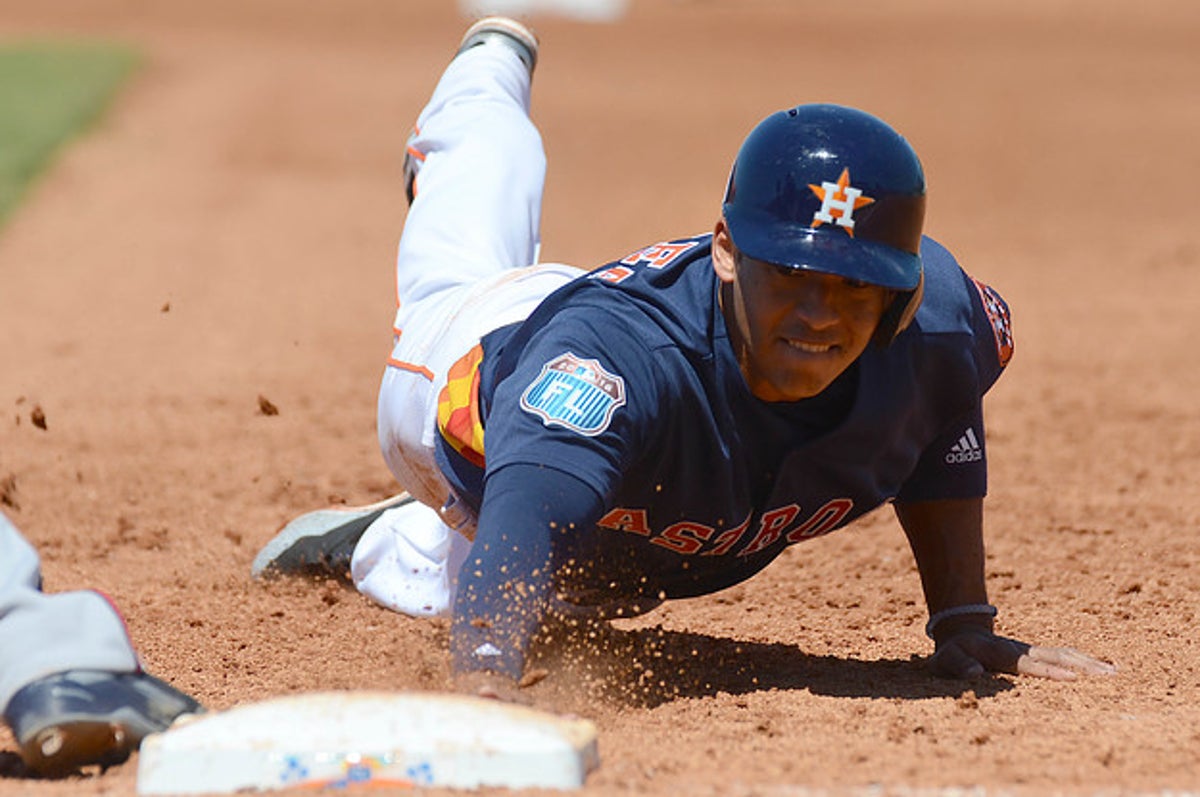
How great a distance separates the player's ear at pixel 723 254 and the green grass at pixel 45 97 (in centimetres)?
786

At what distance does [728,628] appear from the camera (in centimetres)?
386

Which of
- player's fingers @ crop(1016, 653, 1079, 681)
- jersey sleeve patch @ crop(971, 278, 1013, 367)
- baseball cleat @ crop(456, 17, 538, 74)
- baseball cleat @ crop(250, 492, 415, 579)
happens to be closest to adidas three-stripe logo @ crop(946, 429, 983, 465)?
jersey sleeve patch @ crop(971, 278, 1013, 367)

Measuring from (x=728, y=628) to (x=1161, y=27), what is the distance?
57.1 ft

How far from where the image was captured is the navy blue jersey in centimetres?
264

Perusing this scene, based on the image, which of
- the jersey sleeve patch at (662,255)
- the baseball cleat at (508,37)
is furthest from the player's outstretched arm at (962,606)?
the baseball cleat at (508,37)

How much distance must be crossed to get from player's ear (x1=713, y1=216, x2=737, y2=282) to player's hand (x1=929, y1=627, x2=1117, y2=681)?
3.05 feet

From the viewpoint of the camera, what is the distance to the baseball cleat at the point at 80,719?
92.8 inches

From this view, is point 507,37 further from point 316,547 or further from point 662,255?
point 662,255

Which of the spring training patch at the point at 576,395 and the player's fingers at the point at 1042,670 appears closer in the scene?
the spring training patch at the point at 576,395

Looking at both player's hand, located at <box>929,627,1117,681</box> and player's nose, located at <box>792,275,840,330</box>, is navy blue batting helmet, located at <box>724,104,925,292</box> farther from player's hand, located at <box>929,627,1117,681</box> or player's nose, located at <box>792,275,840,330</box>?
player's hand, located at <box>929,627,1117,681</box>

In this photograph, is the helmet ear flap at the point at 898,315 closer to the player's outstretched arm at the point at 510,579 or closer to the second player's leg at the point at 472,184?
the player's outstretched arm at the point at 510,579

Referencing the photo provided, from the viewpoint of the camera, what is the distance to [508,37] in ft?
15.2

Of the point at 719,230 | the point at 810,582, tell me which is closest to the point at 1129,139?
the point at 810,582

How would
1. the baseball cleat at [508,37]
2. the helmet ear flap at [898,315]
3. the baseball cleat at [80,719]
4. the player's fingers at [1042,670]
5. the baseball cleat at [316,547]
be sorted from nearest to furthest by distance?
the baseball cleat at [80,719], the helmet ear flap at [898,315], the player's fingers at [1042,670], the baseball cleat at [316,547], the baseball cleat at [508,37]
